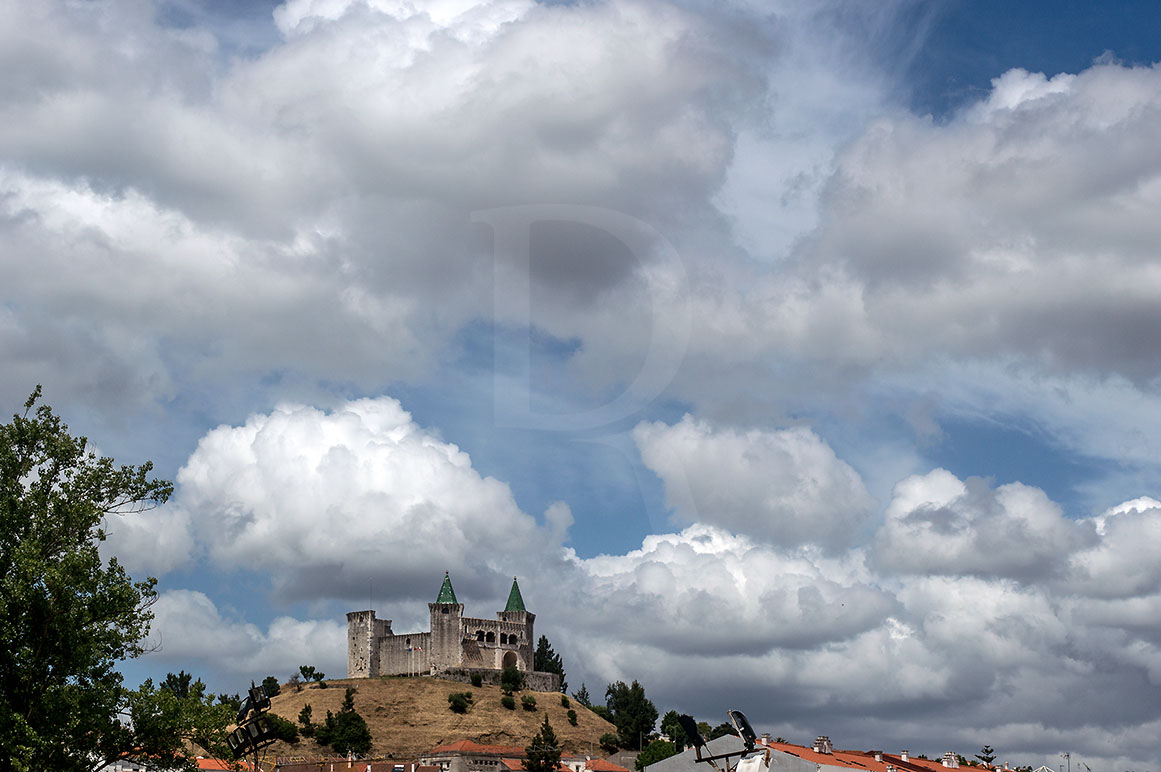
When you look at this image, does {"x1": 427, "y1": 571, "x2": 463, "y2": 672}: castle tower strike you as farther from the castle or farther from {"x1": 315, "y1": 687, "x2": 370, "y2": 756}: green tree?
{"x1": 315, "y1": 687, "x2": 370, "y2": 756}: green tree

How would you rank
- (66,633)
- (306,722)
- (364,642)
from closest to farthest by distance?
1. (66,633)
2. (306,722)
3. (364,642)

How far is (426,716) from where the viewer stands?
146875 mm

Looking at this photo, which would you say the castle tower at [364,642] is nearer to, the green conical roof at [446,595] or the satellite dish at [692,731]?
the green conical roof at [446,595]

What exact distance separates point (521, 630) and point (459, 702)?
79.1ft

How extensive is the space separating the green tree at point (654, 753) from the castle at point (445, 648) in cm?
3534

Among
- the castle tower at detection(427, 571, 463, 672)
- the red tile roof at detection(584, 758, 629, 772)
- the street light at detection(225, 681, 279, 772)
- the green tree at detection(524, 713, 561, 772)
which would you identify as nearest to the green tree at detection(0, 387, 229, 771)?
the street light at detection(225, 681, 279, 772)

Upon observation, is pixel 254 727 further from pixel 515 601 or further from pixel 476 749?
pixel 515 601

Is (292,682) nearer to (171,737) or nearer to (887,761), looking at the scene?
(887,761)

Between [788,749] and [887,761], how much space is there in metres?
25.2

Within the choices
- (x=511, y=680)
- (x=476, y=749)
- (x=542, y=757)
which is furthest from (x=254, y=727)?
(x=511, y=680)

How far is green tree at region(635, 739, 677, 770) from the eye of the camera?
127m

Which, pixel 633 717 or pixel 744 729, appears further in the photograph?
pixel 633 717

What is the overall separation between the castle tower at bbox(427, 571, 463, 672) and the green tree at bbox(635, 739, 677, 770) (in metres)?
39.4

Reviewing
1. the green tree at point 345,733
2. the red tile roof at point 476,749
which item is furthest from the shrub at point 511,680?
the red tile roof at point 476,749
